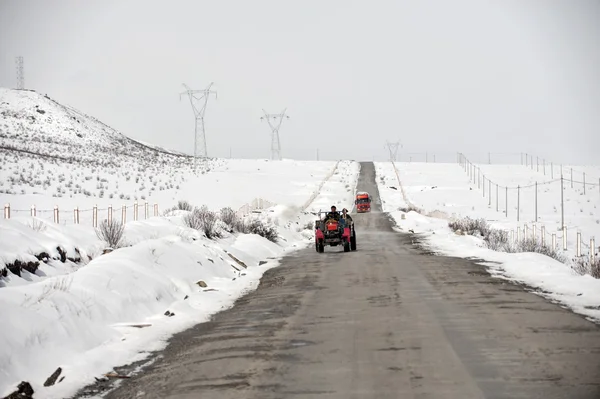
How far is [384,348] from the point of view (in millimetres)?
9961

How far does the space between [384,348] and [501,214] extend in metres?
62.7

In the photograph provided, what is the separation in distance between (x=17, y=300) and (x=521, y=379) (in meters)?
7.12

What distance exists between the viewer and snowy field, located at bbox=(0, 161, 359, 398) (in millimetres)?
9367

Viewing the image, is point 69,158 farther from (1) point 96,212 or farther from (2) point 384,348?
(2) point 384,348

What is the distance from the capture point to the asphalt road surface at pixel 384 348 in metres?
7.88

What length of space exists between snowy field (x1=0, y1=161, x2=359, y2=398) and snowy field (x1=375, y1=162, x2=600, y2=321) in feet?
23.9

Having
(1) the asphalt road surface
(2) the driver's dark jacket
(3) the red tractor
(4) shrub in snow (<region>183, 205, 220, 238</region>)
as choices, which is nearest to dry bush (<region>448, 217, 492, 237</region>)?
(3) the red tractor

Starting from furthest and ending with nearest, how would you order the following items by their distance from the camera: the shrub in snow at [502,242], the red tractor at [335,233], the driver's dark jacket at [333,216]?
the driver's dark jacket at [333,216] < the red tractor at [335,233] < the shrub in snow at [502,242]

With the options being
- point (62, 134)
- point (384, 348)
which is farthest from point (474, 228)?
point (62, 134)

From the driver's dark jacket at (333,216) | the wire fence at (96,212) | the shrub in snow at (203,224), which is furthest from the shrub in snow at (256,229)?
the driver's dark jacket at (333,216)

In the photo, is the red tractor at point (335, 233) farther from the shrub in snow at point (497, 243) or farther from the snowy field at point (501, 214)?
the shrub in snow at point (497, 243)

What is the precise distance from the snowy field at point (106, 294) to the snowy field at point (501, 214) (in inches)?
287

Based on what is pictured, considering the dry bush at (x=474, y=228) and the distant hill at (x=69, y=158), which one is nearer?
the dry bush at (x=474, y=228)

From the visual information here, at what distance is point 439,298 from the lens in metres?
15.2
